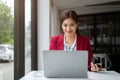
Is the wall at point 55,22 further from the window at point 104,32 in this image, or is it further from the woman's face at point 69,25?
the woman's face at point 69,25

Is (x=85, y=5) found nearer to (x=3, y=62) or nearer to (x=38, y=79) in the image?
(x=3, y=62)

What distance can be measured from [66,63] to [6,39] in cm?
119

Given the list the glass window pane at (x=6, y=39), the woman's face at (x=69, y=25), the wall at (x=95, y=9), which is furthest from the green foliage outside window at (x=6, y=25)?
the wall at (x=95, y=9)

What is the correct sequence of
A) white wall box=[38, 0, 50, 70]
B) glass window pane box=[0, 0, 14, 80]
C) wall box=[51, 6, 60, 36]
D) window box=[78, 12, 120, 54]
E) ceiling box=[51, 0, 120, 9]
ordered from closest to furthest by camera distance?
glass window pane box=[0, 0, 14, 80], white wall box=[38, 0, 50, 70], wall box=[51, 6, 60, 36], ceiling box=[51, 0, 120, 9], window box=[78, 12, 120, 54]

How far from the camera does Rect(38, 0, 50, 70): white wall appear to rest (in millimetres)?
3898

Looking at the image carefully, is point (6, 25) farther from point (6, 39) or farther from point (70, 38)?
point (70, 38)

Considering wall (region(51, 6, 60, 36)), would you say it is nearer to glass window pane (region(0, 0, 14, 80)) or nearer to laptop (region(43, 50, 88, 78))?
glass window pane (region(0, 0, 14, 80))

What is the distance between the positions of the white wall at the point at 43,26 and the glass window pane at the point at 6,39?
4.14 feet

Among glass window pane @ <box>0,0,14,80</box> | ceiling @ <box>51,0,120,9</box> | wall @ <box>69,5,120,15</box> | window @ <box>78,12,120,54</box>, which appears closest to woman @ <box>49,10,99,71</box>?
glass window pane @ <box>0,0,14,80</box>

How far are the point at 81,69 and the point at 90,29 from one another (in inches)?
171

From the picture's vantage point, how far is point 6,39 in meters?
2.42

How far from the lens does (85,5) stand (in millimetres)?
5145

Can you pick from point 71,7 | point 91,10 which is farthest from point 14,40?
point 91,10

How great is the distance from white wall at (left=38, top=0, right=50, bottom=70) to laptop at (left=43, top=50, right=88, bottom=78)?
2409 millimetres
